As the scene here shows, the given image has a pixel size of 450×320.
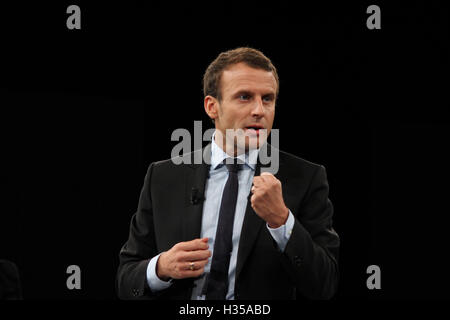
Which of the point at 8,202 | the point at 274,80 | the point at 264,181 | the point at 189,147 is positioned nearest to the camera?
the point at 264,181

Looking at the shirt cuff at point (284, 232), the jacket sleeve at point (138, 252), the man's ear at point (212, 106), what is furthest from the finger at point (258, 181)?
the jacket sleeve at point (138, 252)

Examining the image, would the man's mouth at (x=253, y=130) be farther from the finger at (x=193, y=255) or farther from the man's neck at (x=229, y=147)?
the finger at (x=193, y=255)

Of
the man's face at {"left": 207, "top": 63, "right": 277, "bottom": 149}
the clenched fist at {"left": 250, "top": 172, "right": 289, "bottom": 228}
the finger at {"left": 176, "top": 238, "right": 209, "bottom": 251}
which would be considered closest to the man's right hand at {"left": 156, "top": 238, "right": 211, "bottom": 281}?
the finger at {"left": 176, "top": 238, "right": 209, "bottom": 251}

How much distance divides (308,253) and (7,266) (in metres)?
1.11

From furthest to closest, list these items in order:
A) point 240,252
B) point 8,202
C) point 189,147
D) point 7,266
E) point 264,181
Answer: point 8,202 → point 189,147 → point 240,252 → point 264,181 → point 7,266

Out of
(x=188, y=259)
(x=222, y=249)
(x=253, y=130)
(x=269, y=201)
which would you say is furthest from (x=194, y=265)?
(x=253, y=130)

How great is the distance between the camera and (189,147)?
2789 mm

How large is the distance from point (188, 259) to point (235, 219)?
0.29 m

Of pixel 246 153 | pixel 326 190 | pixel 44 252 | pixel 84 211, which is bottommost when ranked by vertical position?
pixel 44 252

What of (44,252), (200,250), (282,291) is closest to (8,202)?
(44,252)

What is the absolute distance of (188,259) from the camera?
2.17 metres

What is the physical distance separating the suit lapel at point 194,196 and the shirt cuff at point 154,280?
0.17 metres

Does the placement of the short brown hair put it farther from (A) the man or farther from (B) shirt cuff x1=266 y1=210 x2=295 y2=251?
(B) shirt cuff x1=266 y1=210 x2=295 y2=251

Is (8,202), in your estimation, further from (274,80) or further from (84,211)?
(274,80)
